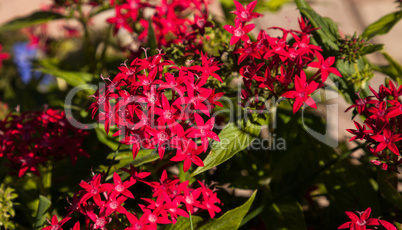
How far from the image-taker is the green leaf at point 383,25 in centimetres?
115

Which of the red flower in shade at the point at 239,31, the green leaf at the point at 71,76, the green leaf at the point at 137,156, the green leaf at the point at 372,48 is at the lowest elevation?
the green leaf at the point at 137,156

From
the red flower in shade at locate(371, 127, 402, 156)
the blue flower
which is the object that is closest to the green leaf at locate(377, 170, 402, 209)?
the red flower in shade at locate(371, 127, 402, 156)

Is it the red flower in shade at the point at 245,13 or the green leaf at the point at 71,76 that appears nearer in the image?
the red flower in shade at the point at 245,13

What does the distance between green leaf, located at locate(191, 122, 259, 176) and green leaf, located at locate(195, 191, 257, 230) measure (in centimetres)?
11

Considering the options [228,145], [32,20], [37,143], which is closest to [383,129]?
[228,145]

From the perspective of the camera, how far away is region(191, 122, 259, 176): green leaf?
0.87 metres

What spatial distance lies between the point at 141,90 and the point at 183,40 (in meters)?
0.24

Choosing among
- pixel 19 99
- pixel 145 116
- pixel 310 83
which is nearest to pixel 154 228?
pixel 145 116

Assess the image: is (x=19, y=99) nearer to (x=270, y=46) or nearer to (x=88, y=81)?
(x=88, y=81)

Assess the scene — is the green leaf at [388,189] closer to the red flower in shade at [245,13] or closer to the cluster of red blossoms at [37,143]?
the red flower in shade at [245,13]

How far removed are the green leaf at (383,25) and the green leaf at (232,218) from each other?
24.1 inches

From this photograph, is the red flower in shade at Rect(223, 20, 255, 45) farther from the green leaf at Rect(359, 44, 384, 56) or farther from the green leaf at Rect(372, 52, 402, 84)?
the green leaf at Rect(372, 52, 402, 84)

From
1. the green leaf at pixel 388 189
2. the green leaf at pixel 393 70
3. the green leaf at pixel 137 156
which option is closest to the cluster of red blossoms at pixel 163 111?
the green leaf at pixel 137 156

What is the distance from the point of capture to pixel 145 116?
0.82 metres
